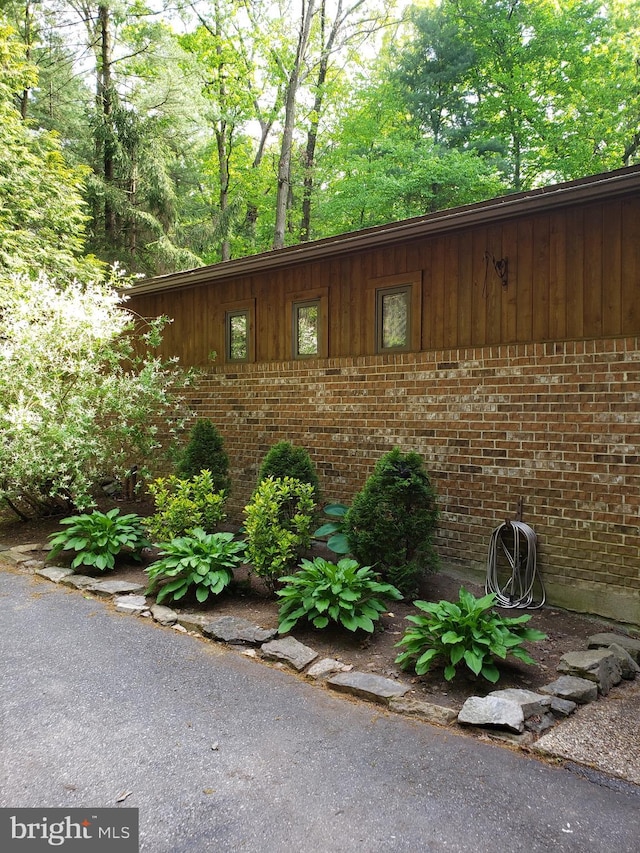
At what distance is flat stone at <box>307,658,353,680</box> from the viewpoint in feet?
12.1

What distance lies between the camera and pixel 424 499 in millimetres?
5152

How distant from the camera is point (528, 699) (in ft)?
10.6

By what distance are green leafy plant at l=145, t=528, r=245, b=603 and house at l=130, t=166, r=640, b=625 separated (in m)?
1.91

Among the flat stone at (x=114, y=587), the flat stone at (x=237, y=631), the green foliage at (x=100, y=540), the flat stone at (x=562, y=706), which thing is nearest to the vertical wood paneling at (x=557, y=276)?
the flat stone at (x=562, y=706)

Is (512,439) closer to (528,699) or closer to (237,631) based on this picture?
(528,699)

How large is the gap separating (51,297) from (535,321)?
231 inches

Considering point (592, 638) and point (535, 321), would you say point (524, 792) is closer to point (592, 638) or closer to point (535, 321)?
point (592, 638)

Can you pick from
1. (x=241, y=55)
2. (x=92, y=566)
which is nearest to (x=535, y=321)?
(x=92, y=566)

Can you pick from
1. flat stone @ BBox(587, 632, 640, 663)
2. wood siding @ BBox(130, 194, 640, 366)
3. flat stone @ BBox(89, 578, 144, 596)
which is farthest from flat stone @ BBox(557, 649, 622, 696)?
flat stone @ BBox(89, 578, 144, 596)

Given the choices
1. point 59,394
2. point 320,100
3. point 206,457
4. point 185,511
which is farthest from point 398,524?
point 320,100

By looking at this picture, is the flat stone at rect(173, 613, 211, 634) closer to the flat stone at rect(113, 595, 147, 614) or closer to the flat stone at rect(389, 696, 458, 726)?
the flat stone at rect(113, 595, 147, 614)

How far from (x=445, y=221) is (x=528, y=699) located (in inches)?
166

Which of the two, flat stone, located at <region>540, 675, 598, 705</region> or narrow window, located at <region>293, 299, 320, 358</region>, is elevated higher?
narrow window, located at <region>293, 299, 320, 358</region>

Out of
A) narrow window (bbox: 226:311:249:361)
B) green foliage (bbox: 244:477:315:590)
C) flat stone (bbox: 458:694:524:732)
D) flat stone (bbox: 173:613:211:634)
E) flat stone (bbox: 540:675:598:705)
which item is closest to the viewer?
flat stone (bbox: 458:694:524:732)
